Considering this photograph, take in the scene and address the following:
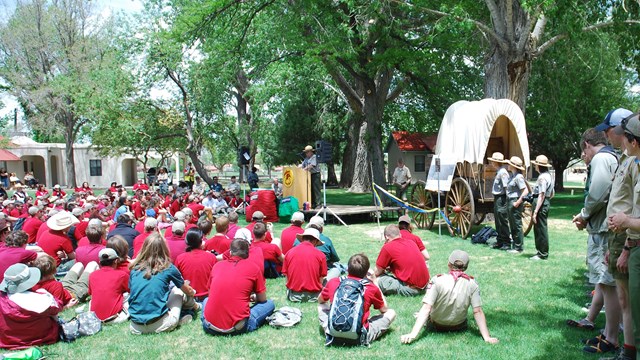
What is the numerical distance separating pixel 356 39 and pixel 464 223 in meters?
8.26

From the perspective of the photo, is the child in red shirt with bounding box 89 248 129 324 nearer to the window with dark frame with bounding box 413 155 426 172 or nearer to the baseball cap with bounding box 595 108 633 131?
the baseball cap with bounding box 595 108 633 131

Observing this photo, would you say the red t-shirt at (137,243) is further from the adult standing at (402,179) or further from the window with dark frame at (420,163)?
the window with dark frame at (420,163)

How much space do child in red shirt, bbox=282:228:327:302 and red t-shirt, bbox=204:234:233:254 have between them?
53.8 inches

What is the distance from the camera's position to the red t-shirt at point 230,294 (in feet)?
16.6

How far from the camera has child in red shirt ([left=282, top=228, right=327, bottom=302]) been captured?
617 cm

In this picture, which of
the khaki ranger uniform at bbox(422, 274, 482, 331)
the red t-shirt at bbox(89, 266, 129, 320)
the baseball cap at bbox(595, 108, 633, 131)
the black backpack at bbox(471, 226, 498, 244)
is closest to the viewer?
the baseball cap at bbox(595, 108, 633, 131)

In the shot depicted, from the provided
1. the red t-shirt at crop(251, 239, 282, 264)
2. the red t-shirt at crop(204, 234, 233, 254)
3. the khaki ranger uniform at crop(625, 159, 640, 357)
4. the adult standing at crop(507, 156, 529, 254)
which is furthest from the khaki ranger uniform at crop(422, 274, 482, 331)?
the adult standing at crop(507, 156, 529, 254)

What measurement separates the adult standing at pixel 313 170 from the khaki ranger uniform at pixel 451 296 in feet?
30.4

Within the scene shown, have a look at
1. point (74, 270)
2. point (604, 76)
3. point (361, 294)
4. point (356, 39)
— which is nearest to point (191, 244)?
point (74, 270)

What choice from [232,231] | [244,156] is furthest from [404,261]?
[244,156]

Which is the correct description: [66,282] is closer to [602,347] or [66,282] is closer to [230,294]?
[230,294]

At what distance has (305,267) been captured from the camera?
6176mm

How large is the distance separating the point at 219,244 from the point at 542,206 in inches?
207

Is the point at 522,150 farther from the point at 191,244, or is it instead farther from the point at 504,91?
the point at 191,244
